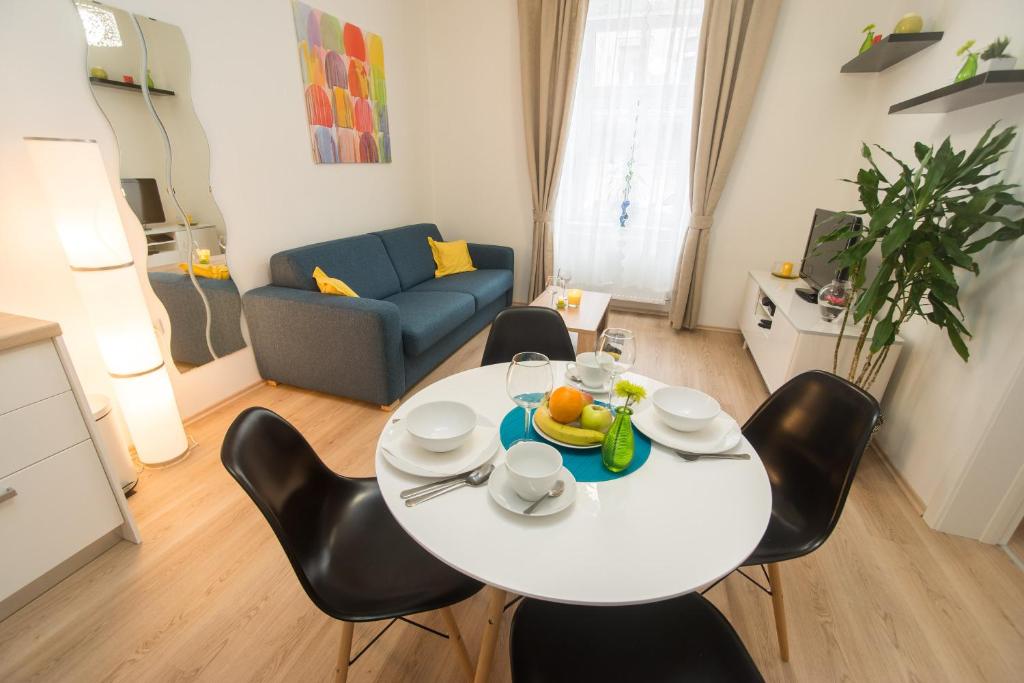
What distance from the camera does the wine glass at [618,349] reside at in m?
1.19

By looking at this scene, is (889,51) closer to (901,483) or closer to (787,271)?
(787,271)

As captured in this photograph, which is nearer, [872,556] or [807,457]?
[807,457]

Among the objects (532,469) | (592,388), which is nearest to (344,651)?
(532,469)

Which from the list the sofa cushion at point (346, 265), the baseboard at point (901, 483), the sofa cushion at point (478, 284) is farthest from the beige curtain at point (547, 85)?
the baseboard at point (901, 483)

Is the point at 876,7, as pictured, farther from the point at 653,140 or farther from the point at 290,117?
the point at 290,117

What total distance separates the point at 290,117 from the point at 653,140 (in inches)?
107

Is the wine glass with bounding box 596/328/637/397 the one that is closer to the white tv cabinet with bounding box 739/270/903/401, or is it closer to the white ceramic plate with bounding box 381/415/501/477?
the white ceramic plate with bounding box 381/415/501/477

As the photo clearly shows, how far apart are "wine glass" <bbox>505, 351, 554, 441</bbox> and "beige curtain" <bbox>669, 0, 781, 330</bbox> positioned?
9.91 feet

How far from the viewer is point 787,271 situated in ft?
10.8

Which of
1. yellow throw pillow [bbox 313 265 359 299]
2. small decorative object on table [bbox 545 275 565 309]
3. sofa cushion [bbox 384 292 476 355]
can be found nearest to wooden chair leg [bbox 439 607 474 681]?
sofa cushion [bbox 384 292 476 355]

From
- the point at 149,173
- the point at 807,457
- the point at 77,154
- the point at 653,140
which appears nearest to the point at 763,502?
the point at 807,457

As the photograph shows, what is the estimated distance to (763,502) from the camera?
0.90 m

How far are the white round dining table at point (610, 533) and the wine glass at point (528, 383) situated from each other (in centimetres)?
13

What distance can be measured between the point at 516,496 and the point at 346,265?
2447 mm
